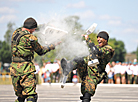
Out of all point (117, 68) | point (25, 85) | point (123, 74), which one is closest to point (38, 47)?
point (25, 85)

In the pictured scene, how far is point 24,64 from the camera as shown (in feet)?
21.4

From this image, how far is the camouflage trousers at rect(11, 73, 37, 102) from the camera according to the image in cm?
634

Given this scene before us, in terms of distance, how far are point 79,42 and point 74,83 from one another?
13401mm

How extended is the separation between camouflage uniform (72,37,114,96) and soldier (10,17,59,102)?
111 cm

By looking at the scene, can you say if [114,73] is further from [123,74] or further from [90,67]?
[90,67]

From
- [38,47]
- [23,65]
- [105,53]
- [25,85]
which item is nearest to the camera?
[25,85]

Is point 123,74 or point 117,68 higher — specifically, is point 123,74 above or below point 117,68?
below

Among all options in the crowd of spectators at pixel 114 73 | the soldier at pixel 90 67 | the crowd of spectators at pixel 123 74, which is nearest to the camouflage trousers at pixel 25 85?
the soldier at pixel 90 67

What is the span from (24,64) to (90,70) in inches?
62.9

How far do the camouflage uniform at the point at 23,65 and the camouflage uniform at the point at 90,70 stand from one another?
1161mm

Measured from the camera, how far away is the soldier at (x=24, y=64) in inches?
251

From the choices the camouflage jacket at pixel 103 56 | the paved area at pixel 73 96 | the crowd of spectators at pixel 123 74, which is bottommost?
the paved area at pixel 73 96

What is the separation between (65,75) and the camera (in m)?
7.44

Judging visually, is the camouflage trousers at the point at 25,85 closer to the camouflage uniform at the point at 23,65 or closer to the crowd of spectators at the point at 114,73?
the camouflage uniform at the point at 23,65
